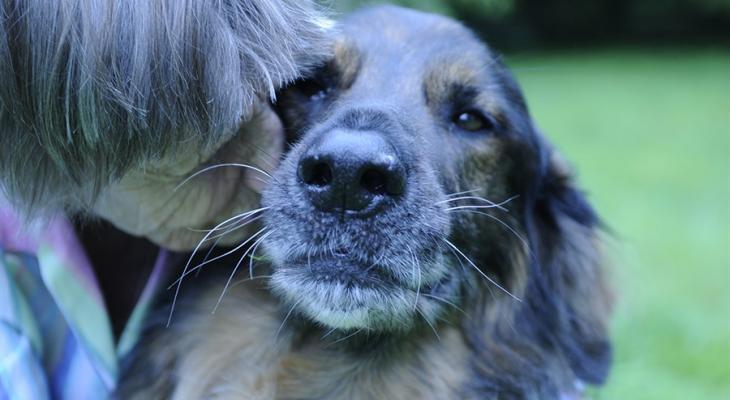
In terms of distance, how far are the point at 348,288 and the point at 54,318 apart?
103cm

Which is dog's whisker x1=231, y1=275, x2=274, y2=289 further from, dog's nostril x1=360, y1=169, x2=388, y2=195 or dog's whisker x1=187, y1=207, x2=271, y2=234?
dog's nostril x1=360, y1=169, x2=388, y2=195

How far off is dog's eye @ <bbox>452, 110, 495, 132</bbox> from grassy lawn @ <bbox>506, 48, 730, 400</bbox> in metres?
0.68

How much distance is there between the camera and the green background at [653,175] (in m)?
4.64

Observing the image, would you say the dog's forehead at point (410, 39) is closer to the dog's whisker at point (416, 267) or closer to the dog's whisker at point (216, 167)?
the dog's whisker at point (216, 167)

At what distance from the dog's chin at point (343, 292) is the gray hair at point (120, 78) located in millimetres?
452

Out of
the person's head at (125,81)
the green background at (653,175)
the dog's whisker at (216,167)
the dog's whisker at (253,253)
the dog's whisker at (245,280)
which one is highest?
the person's head at (125,81)

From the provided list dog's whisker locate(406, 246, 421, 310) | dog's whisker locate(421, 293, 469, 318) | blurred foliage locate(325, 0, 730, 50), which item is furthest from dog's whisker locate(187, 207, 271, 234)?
blurred foliage locate(325, 0, 730, 50)

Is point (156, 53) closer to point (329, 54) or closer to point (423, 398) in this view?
point (329, 54)

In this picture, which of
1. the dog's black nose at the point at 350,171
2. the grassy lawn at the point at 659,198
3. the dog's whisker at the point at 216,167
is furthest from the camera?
the grassy lawn at the point at 659,198

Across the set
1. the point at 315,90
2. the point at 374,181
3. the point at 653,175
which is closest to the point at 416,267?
the point at 374,181

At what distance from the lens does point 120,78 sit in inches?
73.0

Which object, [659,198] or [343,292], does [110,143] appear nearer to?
[343,292]

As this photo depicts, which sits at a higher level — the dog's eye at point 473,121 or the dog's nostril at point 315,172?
the dog's nostril at point 315,172

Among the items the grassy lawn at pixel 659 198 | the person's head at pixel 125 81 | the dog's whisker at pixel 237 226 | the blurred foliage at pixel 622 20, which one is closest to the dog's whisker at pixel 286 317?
the dog's whisker at pixel 237 226
